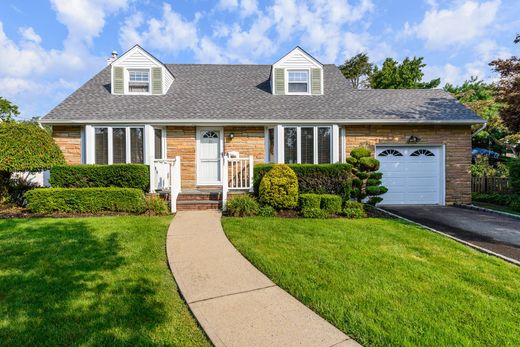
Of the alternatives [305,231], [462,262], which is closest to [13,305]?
[305,231]

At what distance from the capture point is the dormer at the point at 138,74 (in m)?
10.9

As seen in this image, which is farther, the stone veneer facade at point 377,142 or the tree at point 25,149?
the stone veneer facade at point 377,142

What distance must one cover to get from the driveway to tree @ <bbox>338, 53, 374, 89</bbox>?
1972 cm

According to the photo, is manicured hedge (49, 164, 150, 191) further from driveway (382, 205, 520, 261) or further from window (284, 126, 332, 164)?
driveway (382, 205, 520, 261)

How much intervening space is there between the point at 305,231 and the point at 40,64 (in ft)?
83.1

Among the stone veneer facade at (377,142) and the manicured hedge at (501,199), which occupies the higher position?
the stone veneer facade at (377,142)

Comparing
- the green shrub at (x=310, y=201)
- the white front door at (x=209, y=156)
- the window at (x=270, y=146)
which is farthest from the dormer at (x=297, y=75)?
Result: the green shrub at (x=310, y=201)

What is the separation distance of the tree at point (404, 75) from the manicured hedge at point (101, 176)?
848 inches

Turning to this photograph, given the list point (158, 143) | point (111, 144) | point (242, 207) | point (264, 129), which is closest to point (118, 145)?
point (111, 144)

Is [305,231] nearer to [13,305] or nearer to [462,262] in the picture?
[462,262]

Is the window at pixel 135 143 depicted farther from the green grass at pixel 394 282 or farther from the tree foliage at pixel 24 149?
the green grass at pixel 394 282

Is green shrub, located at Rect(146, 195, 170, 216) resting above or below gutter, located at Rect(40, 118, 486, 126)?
below

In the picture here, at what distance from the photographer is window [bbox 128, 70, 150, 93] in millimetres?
11219

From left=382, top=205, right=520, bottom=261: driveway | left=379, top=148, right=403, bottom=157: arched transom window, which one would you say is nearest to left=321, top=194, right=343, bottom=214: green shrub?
left=382, top=205, right=520, bottom=261: driveway
